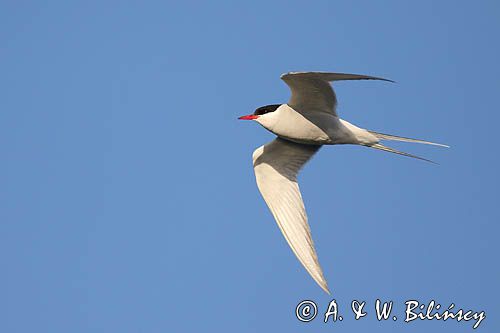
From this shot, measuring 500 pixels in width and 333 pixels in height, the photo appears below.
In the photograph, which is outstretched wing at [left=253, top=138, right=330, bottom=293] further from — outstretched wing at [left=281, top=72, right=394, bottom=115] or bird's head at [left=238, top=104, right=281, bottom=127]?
outstretched wing at [left=281, top=72, right=394, bottom=115]

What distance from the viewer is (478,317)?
852 centimetres

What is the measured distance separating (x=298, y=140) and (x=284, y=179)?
34.6 inches

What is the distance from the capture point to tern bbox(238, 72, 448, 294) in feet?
26.9

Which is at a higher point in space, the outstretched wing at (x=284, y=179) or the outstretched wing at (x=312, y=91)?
the outstretched wing at (x=312, y=91)

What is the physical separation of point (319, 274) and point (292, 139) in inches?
69.1

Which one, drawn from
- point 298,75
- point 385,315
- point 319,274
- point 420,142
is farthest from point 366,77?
point 385,315

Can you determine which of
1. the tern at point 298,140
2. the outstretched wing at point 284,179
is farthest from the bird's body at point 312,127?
the outstretched wing at point 284,179

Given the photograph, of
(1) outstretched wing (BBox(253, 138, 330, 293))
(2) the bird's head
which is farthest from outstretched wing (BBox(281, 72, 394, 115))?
(1) outstretched wing (BBox(253, 138, 330, 293))

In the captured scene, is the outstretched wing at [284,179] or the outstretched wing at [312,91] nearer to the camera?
the outstretched wing at [312,91]

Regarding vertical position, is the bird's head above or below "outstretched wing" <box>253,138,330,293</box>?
above

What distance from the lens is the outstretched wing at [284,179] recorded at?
8969 mm

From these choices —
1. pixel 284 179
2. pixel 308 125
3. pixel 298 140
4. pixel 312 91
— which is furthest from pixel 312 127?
pixel 284 179

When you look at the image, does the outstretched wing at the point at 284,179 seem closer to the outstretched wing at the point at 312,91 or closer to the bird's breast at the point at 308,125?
the bird's breast at the point at 308,125

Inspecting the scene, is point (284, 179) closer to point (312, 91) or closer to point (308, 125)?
point (308, 125)
